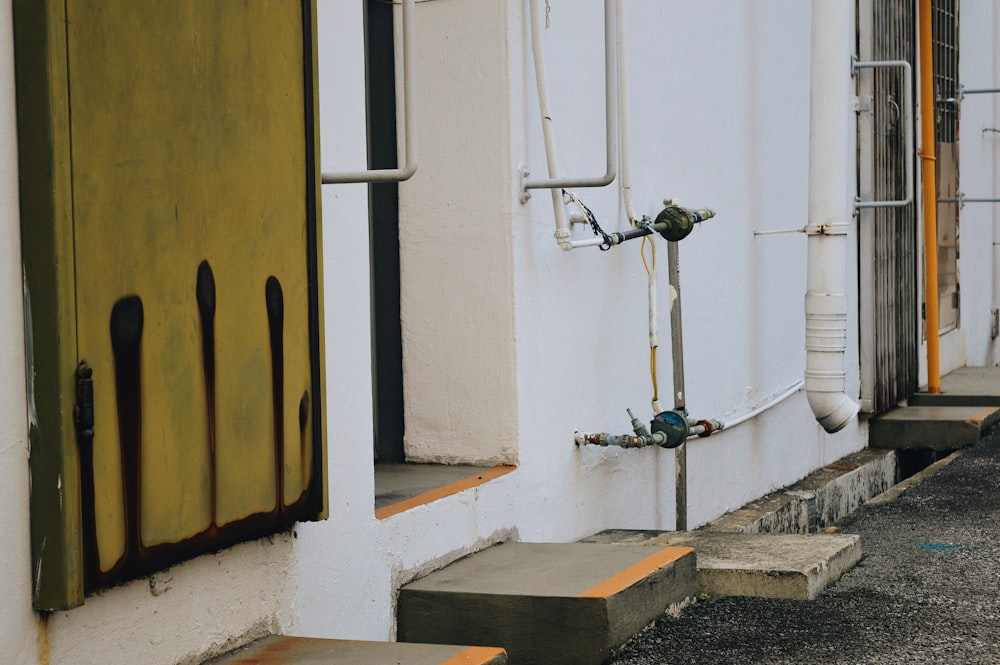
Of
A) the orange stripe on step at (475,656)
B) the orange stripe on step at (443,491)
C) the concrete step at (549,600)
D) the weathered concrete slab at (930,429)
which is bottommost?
the weathered concrete slab at (930,429)

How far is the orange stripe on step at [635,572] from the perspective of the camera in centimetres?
384

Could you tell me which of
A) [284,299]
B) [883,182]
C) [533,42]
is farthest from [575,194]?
[883,182]

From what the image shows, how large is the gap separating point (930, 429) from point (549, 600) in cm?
565

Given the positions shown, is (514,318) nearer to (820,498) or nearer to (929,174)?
(820,498)

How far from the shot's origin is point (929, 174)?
386 inches

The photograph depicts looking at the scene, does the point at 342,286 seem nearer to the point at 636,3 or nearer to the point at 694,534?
the point at 694,534

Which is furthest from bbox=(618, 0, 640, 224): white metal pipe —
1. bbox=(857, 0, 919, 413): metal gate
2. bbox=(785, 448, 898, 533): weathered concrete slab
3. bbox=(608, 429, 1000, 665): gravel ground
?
bbox=(857, 0, 919, 413): metal gate

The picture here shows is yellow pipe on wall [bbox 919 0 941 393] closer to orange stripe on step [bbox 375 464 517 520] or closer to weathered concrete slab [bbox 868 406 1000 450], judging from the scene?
weathered concrete slab [bbox 868 406 1000 450]

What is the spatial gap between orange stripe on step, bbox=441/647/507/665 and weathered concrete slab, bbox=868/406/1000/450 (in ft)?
20.0

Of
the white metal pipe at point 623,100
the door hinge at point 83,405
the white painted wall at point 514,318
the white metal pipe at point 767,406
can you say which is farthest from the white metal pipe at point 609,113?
the white metal pipe at point 767,406

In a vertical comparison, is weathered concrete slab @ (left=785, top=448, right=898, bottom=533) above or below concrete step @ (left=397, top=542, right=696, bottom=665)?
below

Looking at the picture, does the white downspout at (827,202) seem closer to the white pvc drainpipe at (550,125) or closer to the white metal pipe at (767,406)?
the white metal pipe at (767,406)

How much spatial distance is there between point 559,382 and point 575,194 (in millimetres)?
652

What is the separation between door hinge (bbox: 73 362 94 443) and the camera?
262 cm
